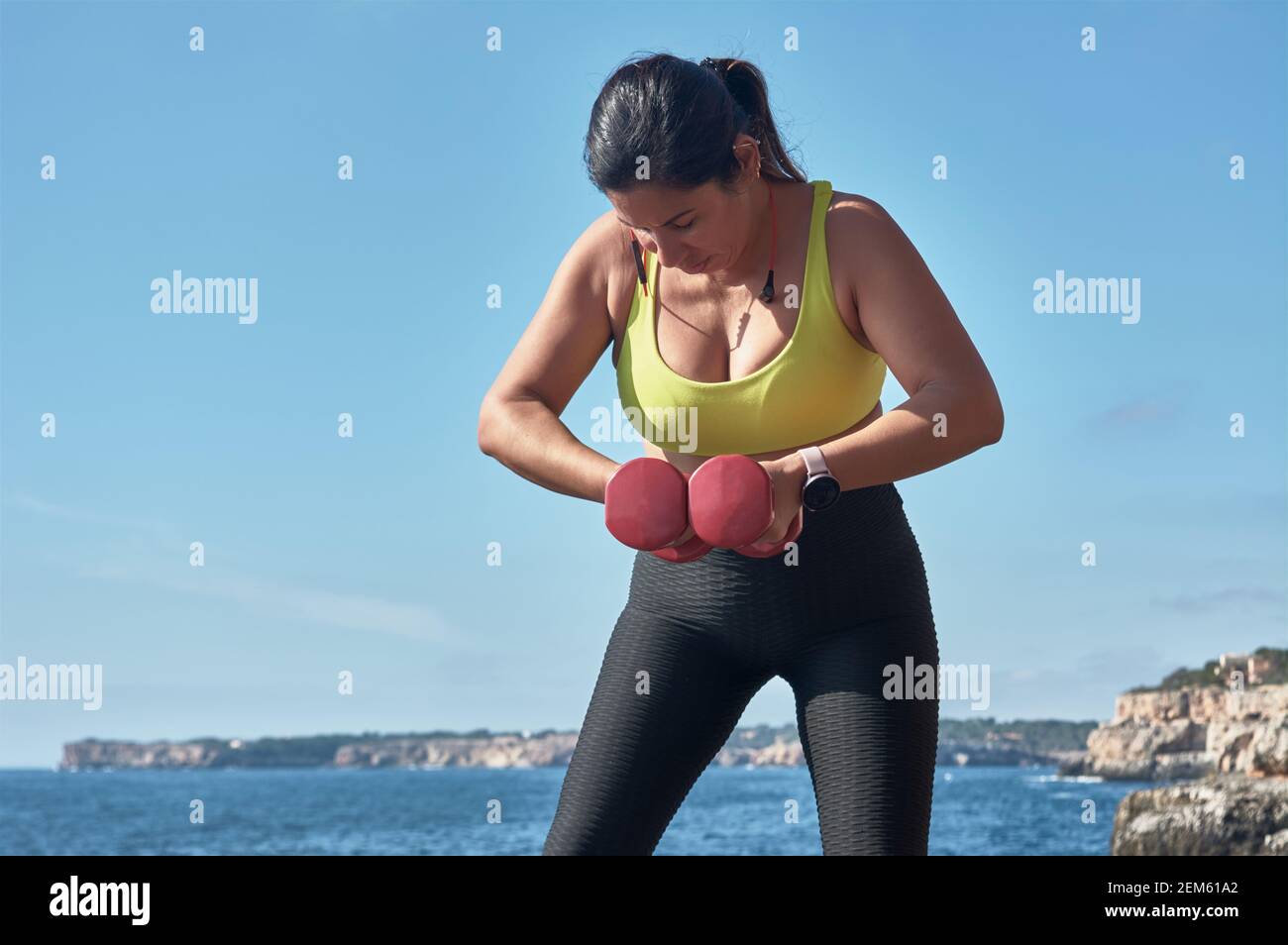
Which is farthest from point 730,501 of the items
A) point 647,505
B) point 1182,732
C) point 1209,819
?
point 1182,732

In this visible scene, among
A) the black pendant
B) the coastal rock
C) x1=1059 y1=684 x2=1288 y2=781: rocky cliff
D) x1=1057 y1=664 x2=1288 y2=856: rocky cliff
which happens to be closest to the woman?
the black pendant

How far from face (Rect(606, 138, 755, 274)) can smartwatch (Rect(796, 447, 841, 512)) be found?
490 mm

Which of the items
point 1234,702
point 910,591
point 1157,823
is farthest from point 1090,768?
point 910,591

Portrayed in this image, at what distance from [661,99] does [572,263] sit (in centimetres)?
45

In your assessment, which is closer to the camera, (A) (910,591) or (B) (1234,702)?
(A) (910,591)

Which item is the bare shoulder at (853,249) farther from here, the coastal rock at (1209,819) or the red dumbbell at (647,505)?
the coastal rock at (1209,819)

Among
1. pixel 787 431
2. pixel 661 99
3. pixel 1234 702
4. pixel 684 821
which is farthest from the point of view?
pixel 684 821

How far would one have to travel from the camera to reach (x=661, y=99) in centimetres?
241

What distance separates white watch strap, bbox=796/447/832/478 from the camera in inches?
91.9

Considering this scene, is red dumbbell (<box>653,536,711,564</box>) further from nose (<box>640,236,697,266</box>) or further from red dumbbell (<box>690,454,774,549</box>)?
nose (<box>640,236,697,266</box>)

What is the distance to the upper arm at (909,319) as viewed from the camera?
245cm
